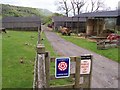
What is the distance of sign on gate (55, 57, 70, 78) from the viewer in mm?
6609

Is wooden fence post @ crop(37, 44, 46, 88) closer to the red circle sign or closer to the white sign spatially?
the red circle sign

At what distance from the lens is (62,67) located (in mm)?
6691

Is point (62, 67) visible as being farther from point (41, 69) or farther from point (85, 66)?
point (41, 69)

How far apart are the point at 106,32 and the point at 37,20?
115 feet

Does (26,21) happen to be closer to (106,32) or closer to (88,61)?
(106,32)

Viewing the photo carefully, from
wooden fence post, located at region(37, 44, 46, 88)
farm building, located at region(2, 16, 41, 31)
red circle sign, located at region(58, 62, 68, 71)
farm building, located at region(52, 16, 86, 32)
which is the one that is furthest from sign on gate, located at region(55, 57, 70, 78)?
farm building, located at region(2, 16, 41, 31)

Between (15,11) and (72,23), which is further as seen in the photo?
(15,11)

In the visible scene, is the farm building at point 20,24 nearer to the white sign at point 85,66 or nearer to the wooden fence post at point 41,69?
the white sign at point 85,66

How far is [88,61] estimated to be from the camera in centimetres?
691

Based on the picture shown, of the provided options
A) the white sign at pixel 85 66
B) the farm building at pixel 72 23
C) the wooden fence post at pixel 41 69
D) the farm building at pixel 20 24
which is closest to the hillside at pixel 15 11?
the farm building at pixel 20 24

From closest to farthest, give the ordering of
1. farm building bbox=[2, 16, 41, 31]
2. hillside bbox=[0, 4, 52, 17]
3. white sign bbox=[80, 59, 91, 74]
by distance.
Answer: white sign bbox=[80, 59, 91, 74], farm building bbox=[2, 16, 41, 31], hillside bbox=[0, 4, 52, 17]

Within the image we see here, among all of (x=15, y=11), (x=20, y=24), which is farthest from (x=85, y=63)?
(x=15, y=11)

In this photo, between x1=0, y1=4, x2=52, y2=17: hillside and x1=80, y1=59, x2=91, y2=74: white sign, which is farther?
x1=0, y1=4, x2=52, y2=17: hillside

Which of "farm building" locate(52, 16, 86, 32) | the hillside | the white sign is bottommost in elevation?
the white sign
